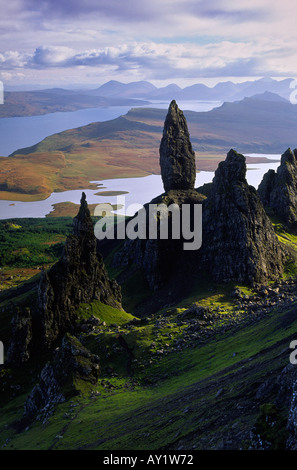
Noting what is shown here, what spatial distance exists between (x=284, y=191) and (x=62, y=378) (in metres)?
118

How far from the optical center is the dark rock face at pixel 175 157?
477 feet

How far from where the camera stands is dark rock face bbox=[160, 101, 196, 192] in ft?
477

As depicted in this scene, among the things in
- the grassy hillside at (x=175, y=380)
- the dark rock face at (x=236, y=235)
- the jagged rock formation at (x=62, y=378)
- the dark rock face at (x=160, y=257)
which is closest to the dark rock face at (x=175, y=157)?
the dark rock face at (x=160, y=257)

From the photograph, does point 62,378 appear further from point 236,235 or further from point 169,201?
point 169,201

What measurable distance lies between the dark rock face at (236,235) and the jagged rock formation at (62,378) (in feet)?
179

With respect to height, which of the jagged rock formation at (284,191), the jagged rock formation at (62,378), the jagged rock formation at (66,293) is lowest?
the jagged rock formation at (62,378)

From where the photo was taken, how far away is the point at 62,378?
202 ft

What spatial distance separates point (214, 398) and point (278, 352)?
34.1ft

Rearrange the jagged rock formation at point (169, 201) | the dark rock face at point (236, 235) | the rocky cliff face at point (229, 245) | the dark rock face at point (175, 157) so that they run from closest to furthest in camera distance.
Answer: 1. the dark rock face at point (236, 235)
2. the rocky cliff face at point (229, 245)
3. the jagged rock formation at point (169, 201)
4. the dark rock face at point (175, 157)

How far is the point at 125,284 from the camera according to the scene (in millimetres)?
123938

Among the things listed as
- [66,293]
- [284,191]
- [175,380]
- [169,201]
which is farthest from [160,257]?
[284,191]

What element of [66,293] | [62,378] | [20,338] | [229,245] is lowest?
[62,378]

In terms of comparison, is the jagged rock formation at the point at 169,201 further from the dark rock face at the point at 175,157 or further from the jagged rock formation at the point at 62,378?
the jagged rock formation at the point at 62,378
